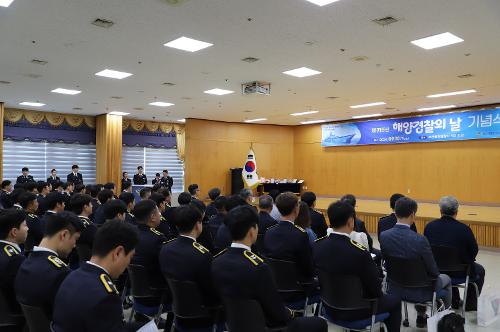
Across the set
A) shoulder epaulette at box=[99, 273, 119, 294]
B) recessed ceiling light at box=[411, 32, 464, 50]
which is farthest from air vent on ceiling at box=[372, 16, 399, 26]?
shoulder epaulette at box=[99, 273, 119, 294]

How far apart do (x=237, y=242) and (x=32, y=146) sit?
15.2m

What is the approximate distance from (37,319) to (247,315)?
110 centimetres

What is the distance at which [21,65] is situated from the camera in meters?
8.54

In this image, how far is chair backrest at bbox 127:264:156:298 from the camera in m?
3.34

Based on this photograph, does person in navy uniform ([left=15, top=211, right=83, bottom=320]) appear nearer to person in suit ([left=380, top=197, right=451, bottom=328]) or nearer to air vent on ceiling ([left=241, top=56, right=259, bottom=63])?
person in suit ([left=380, top=197, right=451, bottom=328])

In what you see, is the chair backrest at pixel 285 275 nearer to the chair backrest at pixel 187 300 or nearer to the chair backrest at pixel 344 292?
the chair backrest at pixel 344 292

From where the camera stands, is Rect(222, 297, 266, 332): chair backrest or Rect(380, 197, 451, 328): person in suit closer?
Rect(222, 297, 266, 332): chair backrest

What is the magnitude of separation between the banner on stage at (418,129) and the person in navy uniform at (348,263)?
41.6ft

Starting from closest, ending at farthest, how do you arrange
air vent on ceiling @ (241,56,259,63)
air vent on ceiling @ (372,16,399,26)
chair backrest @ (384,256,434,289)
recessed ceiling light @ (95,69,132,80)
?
chair backrest @ (384,256,434,289) < air vent on ceiling @ (372,16,399,26) < air vent on ceiling @ (241,56,259,63) < recessed ceiling light @ (95,69,132,80)

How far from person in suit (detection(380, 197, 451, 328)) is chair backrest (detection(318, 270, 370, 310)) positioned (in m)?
0.85

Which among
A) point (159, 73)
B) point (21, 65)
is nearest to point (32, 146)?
point (21, 65)

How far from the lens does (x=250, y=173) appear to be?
17359 mm

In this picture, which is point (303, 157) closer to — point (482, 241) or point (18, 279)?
point (482, 241)

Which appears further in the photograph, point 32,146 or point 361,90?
point 32,146
